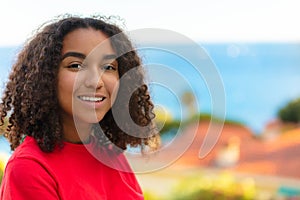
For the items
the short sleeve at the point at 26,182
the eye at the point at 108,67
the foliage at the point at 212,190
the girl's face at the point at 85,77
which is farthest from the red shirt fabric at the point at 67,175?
the foliage at the point at 212,190

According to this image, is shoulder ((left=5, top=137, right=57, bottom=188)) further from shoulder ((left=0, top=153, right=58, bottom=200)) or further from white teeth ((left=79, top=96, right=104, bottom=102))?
white teeth ((left=79, top=96, right=104, bottom=102))

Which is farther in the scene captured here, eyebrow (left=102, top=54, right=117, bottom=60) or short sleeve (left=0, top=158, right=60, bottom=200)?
eyebrow (left=102, top=54, right=117, bottom=60)

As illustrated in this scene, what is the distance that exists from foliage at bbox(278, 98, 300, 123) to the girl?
20.4 ft

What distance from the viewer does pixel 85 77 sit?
4.36 ft

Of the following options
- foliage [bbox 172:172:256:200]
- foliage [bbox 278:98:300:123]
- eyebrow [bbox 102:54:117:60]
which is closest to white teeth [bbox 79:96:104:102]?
eyebrow [bbox 102:54:117:60]

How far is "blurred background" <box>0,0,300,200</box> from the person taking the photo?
1.68 m

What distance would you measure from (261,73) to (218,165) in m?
8.97

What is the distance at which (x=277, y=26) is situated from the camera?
36.4 feet

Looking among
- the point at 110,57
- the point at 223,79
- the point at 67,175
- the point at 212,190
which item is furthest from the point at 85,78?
the point at 212,190

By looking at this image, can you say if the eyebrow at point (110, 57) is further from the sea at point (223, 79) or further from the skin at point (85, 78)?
the sea at point (223, 79)

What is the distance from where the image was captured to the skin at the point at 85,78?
4.38 feet

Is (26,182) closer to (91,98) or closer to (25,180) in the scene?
(25,180)

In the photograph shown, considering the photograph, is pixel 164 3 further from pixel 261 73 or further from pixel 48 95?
pixel 261 73

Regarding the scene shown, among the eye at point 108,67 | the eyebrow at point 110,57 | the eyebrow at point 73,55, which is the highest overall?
the eyebrow at point 110,57
